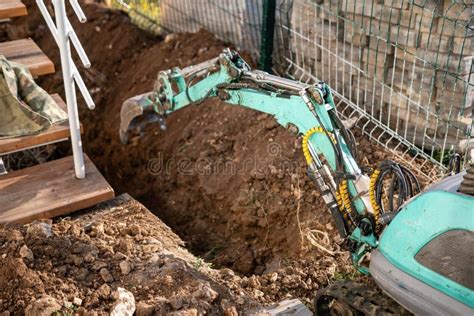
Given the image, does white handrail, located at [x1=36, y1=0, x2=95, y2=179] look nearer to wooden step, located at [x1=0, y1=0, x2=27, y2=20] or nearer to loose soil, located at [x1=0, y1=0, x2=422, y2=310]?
wooden step, located at [x1=0, y1=0, x2=27, y2=20]

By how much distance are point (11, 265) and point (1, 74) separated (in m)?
1.43

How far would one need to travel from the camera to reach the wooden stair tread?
14.8 ft

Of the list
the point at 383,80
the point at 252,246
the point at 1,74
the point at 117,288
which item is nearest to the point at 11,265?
the point at 117,288

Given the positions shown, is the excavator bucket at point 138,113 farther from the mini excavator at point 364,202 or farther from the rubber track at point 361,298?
the rubber track at point 361,298

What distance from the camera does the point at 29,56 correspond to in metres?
5.09

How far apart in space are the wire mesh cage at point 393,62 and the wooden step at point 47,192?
1.18 m

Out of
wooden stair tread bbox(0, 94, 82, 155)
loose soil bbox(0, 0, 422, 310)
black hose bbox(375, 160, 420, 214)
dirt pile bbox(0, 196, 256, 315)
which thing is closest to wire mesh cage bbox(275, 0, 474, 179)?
loose soil bbox(0, 0, 422, 310)

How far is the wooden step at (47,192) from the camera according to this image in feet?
14.4

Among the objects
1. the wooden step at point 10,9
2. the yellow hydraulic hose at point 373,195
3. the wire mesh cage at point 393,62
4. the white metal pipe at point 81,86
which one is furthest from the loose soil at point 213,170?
the wooden step at point 10,9

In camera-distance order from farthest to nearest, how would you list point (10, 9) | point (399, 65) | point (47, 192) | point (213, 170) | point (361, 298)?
point (213, 170) → point (399, 65) → point (10, 9) → point (47, 192) → point (361, 298)

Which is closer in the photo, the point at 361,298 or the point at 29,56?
the point at 361,298

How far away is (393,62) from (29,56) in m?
2.64

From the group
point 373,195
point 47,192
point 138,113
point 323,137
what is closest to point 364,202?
point 373,195

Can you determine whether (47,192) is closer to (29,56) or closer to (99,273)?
(99,273)
